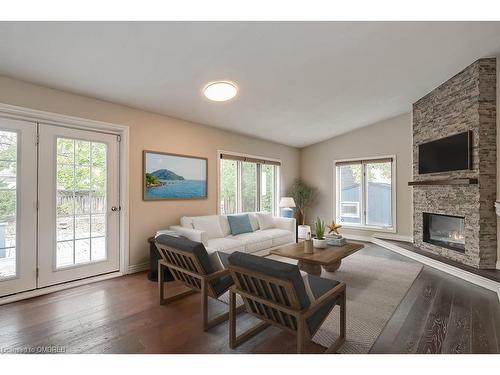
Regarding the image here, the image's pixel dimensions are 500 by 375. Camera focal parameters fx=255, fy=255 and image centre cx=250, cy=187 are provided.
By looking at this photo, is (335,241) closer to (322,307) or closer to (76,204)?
(322,307)

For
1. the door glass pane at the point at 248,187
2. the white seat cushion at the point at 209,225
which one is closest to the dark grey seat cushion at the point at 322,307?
the white seat cushion at the point at 209,225

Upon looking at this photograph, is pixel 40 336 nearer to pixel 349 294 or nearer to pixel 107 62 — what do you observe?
pixel 107 62

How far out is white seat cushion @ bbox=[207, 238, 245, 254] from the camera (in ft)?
12.2

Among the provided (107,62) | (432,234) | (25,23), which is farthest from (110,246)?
(432,234)

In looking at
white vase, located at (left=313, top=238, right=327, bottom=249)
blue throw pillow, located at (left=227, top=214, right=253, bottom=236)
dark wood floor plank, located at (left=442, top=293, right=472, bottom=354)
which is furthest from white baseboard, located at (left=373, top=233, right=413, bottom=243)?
blue throw pillow, located at (left=227, top=214, right=253, bottom=236)

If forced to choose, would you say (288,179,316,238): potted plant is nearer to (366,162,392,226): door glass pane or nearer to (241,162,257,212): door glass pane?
(241,162,257,212): door glass pane

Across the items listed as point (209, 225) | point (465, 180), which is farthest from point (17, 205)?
point (465, 180)

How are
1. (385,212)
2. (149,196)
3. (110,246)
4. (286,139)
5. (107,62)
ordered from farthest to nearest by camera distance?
(286,139)
(385,212)
(149,196)
(110,246)
(107,62)

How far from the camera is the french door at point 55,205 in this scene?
109 inches

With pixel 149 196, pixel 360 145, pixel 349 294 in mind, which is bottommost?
pixel 349 294

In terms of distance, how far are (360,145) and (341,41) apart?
396 cm

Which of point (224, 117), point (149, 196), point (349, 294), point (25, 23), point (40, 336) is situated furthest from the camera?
point (224, 117)

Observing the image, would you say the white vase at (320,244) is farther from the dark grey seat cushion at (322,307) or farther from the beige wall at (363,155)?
the beige wall at (363,155)

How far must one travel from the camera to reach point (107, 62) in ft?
8.33
